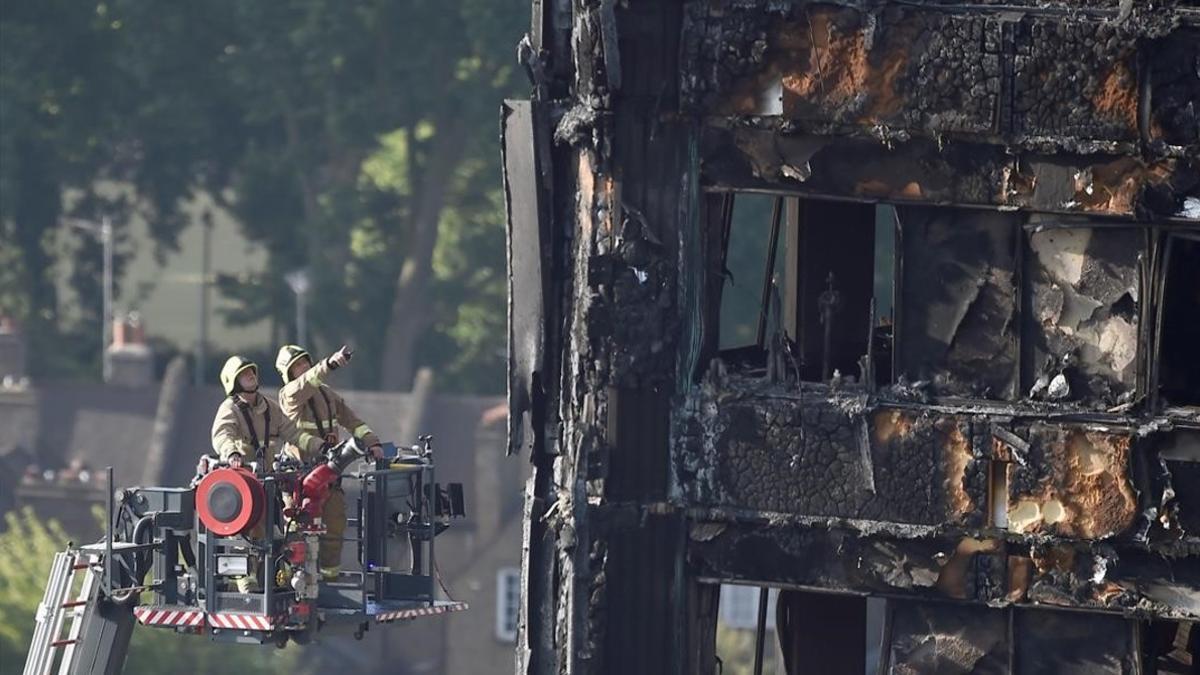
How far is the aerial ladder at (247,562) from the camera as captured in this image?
16.2 meters

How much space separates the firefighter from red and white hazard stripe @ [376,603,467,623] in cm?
113

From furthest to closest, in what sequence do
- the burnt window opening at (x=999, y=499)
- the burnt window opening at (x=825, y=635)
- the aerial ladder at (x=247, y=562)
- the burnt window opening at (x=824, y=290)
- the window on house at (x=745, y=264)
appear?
the window on house at (x=745, y=264) < the burnt window opening at (x=825, y=635) < the burnt window opening at (x=824, y=290) < the aerial ladder at (x=247, y=562) < the burnt window opening at (x=999, y=499)

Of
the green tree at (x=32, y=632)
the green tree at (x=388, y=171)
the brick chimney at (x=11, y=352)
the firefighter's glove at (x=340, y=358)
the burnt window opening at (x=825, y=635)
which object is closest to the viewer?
the firefighter's glove at (x=340, y=358)

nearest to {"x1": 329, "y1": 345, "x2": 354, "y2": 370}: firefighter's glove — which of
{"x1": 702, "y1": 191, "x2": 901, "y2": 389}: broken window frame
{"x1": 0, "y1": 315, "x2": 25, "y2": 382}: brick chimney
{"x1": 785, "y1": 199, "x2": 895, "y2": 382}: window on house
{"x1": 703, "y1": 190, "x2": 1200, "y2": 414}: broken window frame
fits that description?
{"x1": 702, "y1": 191, "x2": 901, "y2": 389}: broken window frame

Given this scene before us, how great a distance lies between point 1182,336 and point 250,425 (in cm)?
574

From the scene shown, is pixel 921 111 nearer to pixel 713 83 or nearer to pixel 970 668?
pixel 713 83

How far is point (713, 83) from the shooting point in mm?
15352

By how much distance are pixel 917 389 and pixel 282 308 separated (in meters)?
45.0

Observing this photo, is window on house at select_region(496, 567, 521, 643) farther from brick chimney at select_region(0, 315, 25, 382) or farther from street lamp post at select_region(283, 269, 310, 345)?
brick chimney at select_region(0, 315, 25, 382)

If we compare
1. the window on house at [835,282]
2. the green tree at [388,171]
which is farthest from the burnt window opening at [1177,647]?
the green tree at [388,171]

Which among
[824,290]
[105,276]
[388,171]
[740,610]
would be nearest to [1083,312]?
[824,290]

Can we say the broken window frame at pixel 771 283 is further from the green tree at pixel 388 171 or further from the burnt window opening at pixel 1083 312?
the green tree at pixel 388 171

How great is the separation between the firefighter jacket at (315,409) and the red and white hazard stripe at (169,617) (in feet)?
3.82

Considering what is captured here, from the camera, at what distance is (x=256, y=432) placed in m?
17.0
